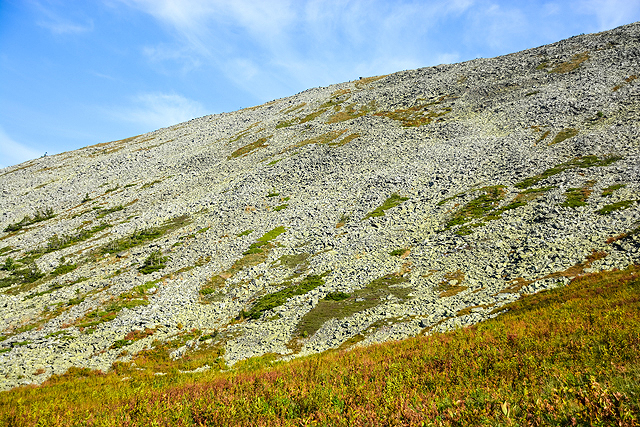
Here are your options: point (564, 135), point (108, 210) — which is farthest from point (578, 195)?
point (108, 210)

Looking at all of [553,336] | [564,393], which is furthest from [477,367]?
[553,336]

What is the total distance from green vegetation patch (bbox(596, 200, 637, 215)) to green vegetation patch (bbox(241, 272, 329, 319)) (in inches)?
960

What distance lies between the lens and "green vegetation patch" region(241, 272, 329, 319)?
89.2 feet

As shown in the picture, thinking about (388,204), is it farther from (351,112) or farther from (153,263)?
(351,112)

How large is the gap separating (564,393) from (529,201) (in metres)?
33.0

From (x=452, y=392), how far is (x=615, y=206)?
103ft

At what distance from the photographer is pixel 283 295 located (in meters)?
28.7

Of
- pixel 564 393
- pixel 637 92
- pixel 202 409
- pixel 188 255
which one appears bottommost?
pixel 564 393

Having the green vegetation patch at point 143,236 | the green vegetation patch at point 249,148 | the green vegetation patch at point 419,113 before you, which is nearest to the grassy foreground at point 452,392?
the green vegetation patch at point 143,236

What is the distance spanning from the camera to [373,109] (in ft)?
273

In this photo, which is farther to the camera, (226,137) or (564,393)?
(226,137)

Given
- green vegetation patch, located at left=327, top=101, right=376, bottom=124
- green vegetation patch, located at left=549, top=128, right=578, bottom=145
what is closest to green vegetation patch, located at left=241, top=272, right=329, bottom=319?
green vegetation patch, located at left=549, top=128, right=578, bottom=145

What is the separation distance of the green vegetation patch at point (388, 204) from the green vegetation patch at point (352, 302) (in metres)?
12.4

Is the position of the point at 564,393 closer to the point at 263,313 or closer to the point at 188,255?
the point at 263,313
